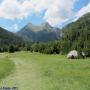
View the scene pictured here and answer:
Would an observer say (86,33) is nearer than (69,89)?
No

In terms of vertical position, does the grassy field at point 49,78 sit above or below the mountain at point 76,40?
below

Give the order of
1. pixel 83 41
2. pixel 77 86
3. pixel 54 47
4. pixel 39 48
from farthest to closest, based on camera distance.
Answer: pixel 39 48 → pixel 54 47 → pixel 83 41 → pixel 77 86

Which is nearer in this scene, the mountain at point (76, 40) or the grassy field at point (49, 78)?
the grassy field at point (49, 78)

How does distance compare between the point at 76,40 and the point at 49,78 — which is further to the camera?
the point at 76,40

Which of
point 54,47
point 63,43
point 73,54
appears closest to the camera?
point 73,54

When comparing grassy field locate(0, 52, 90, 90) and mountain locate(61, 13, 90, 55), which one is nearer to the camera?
grassy field locate(0, 52, 90, 90)

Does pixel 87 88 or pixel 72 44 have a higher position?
pixel 72 44

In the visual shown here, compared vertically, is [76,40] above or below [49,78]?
above

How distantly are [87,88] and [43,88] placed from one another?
5118 mm

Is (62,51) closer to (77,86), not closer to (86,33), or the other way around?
(86,33)

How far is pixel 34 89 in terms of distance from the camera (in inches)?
1177

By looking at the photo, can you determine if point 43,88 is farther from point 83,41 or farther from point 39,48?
point 39,48

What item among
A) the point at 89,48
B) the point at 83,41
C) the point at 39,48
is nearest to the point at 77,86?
the point at 89,48

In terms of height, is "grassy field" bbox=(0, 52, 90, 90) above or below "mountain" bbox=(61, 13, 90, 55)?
below
